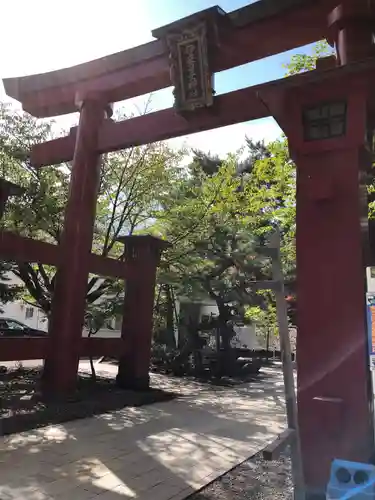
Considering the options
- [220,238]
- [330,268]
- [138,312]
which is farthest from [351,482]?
[220,238]

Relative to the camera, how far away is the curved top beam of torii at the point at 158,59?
521cm

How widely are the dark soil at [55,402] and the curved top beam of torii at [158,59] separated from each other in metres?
5.16

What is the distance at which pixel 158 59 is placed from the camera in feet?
20.5

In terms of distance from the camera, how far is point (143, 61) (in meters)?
6.37

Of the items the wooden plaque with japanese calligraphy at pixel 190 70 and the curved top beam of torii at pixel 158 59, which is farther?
the wooden plaque with japanese calligraphy at pixel 190 70

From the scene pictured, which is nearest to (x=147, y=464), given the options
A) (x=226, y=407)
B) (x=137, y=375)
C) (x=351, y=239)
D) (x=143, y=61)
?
(x=351, y=239)

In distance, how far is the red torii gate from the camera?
3.52 m

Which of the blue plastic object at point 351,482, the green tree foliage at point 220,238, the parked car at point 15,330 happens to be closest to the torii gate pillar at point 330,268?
the blue plastic object at point 351,482

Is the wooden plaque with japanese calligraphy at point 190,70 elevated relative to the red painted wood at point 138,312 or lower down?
elevated

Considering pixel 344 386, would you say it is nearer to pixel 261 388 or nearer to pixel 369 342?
pixel 369 342

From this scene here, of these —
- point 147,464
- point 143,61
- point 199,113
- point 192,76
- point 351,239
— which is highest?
point 143,61

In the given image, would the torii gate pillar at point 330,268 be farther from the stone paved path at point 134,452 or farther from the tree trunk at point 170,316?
the tree trunk at point 170,316

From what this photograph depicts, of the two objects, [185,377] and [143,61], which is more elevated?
[143,61]

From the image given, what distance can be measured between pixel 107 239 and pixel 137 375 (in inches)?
142
